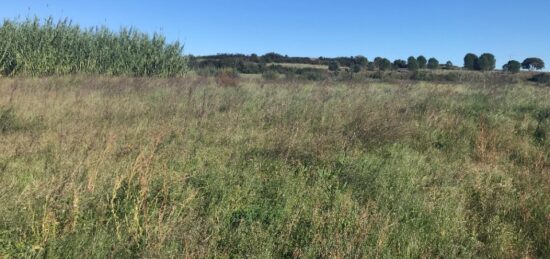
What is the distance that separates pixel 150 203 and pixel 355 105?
722 centimetres

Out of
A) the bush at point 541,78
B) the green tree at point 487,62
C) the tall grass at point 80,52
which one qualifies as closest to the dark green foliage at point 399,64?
the green tree at point 487,62

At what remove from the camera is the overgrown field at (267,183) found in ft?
11.8

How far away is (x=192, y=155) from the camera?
6012 millimetres

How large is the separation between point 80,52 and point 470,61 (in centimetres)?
3668

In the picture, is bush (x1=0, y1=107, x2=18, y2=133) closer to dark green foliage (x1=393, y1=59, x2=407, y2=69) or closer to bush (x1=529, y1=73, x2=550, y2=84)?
bush (x1=529, y1=73, x2=550, y2=84)

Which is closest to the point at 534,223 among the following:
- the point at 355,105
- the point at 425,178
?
the point at 425,178

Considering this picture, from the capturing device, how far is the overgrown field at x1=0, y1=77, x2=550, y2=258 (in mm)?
3596

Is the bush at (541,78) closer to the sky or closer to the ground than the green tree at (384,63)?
closer to the ground

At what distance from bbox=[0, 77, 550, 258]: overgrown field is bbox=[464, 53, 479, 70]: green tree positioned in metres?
36.9

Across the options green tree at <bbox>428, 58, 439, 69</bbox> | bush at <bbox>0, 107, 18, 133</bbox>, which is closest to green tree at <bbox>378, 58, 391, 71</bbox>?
green tree at <bbox>428, 58, 439, 69</bbox>

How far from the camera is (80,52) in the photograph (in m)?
24.7

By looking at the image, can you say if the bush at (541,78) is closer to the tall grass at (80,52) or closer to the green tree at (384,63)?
the green tree at (384,63)

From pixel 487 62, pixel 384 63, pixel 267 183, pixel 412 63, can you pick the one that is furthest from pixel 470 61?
pixel 267 183

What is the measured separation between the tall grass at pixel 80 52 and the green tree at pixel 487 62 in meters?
27.0
